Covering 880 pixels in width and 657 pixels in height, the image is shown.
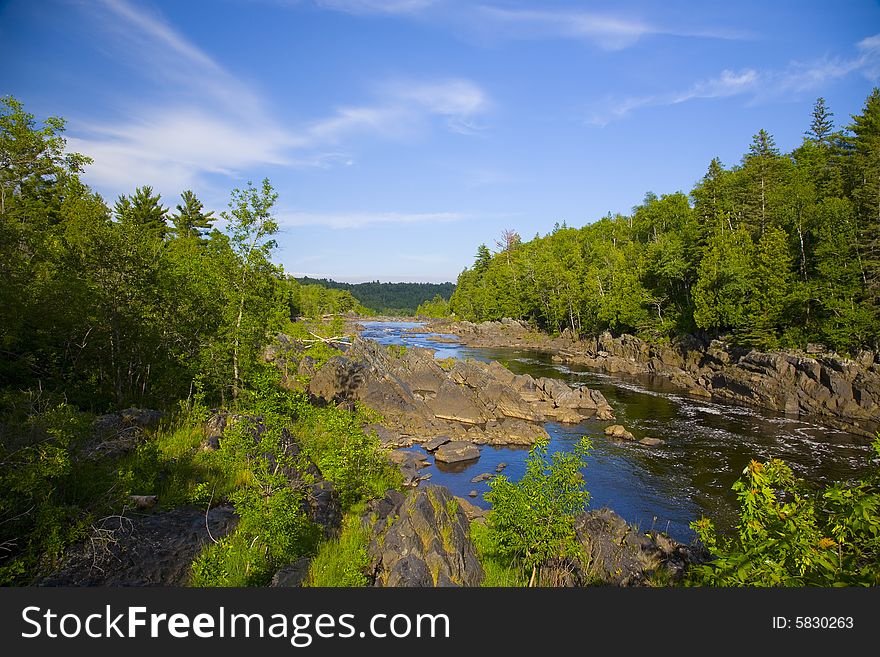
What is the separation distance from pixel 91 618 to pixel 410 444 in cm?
2388

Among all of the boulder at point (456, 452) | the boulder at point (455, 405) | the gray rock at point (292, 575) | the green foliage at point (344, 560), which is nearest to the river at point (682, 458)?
the boulder at point (456, 452)

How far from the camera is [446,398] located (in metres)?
35.7

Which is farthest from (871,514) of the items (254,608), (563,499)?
(254,608)

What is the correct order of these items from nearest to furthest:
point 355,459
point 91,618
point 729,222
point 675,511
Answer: point 91,618 → point 355,459 → point 675,511 → point 729,222

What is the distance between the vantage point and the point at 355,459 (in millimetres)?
15625

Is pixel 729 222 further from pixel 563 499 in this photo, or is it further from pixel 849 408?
pixel 563 499

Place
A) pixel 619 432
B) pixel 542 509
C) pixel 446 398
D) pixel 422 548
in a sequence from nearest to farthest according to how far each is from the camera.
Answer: pixel 542 509
pixel 422 548
pixel 619 432
pixel 446 398

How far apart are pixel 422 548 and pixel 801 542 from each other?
7591mm

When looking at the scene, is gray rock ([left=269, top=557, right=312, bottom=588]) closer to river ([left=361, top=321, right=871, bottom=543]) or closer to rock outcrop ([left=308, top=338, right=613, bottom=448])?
river ([left=361, top=321, right=871, bottom=543])

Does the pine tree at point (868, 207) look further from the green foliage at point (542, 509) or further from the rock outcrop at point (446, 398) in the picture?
the green foliage at point (542, 509)

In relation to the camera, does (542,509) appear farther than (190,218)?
No

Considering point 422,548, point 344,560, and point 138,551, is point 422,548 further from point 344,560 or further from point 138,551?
point 138,551

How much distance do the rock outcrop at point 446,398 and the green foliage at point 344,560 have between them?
1587cm

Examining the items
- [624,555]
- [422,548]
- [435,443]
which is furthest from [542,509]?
[435,443]
